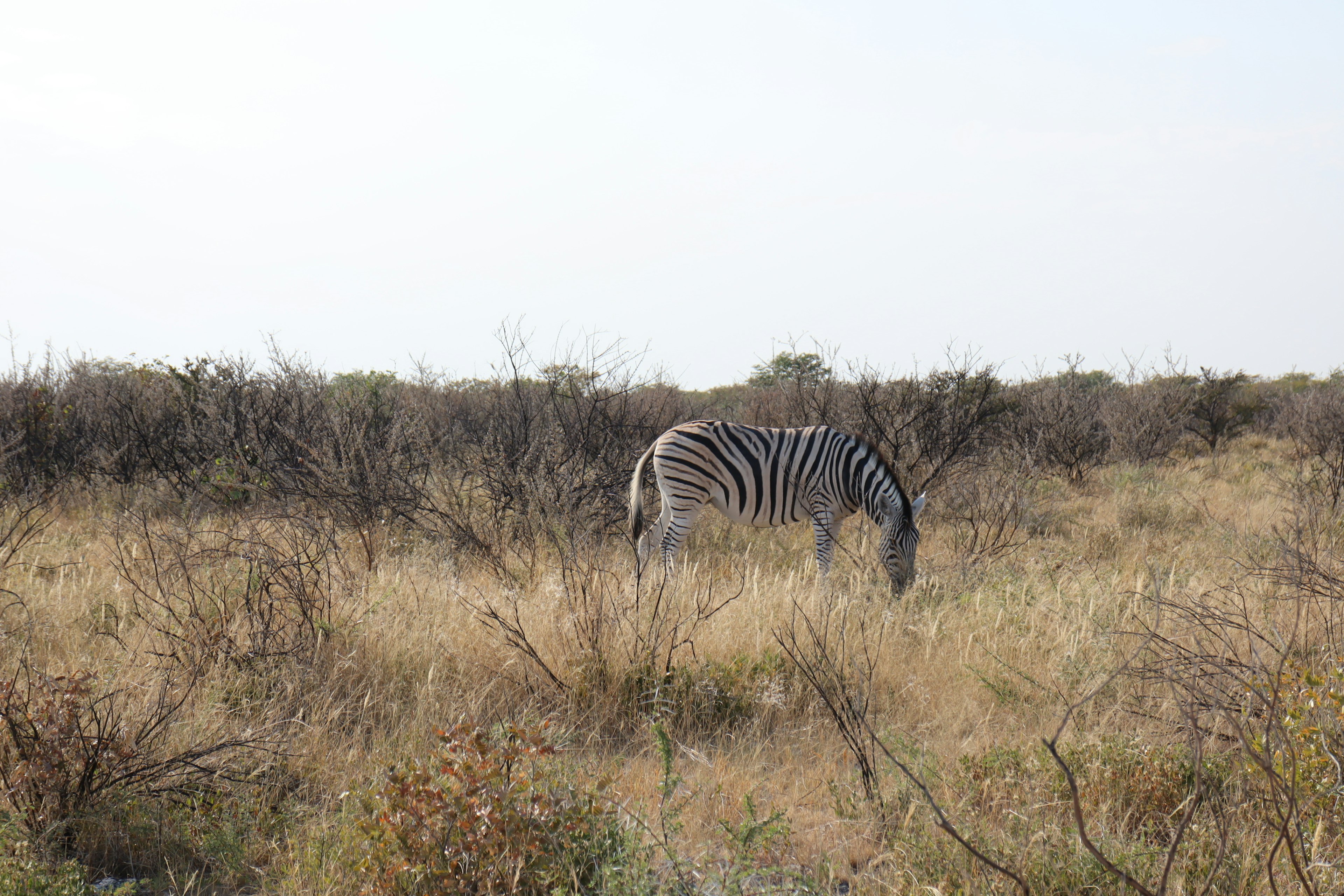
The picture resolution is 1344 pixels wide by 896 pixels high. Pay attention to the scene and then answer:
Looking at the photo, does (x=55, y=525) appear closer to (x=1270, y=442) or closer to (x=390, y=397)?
(x=390, y=397)

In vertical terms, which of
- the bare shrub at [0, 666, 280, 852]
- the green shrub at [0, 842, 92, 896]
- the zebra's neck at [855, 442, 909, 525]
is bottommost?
the green shrub at [0, 842, 92, 896]

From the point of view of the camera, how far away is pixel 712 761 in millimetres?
3551

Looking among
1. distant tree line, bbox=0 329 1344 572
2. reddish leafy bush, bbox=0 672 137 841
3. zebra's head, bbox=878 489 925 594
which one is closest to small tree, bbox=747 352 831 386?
distant tree line, bbox=0 329 1344 572

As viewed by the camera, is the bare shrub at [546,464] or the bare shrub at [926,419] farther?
the bare shrub at [926,419]

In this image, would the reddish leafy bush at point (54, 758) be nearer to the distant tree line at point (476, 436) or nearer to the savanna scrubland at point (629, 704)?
the savanna scrubland at point (629, 704)

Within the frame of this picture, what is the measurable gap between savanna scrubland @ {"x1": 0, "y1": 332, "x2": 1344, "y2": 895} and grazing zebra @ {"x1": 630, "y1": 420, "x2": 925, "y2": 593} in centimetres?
45

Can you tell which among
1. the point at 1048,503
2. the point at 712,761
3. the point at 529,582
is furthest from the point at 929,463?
the point at 712,761

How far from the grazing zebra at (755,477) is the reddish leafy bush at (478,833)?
4.60 meters

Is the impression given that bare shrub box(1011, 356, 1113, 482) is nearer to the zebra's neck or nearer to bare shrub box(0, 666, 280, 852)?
the zebra's neck

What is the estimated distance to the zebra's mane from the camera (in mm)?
6758

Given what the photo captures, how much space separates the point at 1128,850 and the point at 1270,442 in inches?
815

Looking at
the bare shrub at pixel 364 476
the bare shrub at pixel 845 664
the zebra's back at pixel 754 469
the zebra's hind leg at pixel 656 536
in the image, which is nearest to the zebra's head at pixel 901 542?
the zebra's back at pixel 754 469

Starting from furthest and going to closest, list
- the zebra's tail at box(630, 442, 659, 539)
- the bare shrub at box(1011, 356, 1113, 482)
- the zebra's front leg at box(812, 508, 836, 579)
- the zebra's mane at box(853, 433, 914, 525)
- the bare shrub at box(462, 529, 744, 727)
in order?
the bare shrub at box(1011, 356, 1113, 482) → the zebra's tail at box(630, 442, 659, 539) → the zebra's front leg at box(812, 508, 836, 579) → the zebra's mane at box(853, 433, 914, 525) → the bare shrub at box(462, 529, 744, 727)

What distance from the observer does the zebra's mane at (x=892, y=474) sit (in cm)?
676
